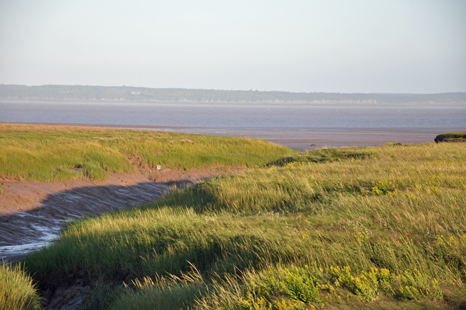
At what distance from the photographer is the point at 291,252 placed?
21.2 ft

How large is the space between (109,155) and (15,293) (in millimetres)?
16641

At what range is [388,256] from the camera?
5.92 metres

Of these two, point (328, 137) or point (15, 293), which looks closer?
point (15, 293)

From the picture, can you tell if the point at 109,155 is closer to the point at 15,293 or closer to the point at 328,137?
the point at 15,293

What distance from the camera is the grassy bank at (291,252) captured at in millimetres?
4988

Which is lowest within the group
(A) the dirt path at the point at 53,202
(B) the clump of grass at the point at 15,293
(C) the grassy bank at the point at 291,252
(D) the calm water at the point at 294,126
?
(D) the calm water at the point at 294,126

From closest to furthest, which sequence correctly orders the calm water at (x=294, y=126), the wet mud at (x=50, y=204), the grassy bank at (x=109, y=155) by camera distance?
the wet mud at (x=50, y=204), the grassy bank at (x=109, y=155), the calm water at (x=294, y=126)

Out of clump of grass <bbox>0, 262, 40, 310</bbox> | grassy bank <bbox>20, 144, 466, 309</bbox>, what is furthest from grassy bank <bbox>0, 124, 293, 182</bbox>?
clump of grass <bbox>0, 262, 40, 310</bbox>

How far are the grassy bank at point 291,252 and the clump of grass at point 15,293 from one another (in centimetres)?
100

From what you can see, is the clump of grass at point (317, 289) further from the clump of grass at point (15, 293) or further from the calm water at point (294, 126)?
the calm water at point (294, 126)

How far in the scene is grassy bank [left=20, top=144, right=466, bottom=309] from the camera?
4.99m

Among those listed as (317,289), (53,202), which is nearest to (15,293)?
(317,289)

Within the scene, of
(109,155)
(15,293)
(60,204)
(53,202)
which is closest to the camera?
(15,293)

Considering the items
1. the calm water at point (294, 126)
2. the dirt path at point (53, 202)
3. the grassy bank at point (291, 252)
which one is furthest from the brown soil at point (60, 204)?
the calm water at point (294, 126)
